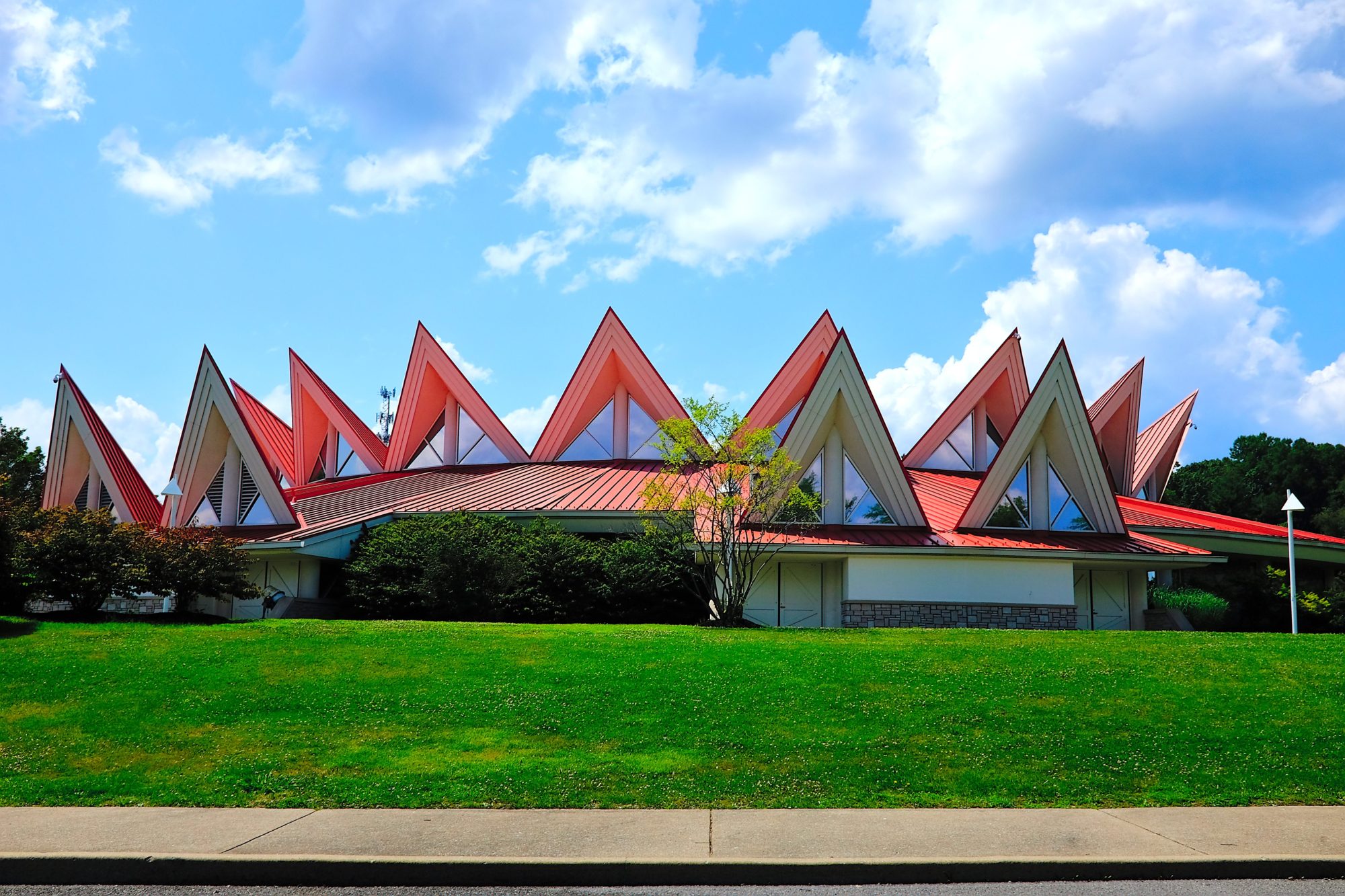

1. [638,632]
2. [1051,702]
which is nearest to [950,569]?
[638,632]

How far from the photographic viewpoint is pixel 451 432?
36500 mm

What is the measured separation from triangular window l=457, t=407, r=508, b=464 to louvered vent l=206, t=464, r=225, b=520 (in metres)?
8.54

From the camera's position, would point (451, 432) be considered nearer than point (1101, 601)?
No

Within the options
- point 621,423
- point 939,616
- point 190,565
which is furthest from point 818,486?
point 190,565

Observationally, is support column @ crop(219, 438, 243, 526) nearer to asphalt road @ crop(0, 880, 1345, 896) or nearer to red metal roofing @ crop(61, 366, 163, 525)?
red metal roofing @ crop(61, 366, 163, 525)

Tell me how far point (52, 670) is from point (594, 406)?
2247cm

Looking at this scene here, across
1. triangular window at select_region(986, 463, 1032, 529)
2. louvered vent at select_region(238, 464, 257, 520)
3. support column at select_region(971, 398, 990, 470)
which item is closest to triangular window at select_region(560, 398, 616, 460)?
louvered vent at select_region(238, 464, 257, 520)

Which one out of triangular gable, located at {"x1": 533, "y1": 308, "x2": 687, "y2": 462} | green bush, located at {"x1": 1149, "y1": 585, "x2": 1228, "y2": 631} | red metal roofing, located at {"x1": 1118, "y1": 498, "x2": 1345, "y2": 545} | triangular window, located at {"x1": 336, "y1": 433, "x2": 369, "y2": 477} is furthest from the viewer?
triangular window, located at {"x1": 336, "y1": 433, "x2": 369, "y2": 477}

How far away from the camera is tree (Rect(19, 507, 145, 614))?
1939cm

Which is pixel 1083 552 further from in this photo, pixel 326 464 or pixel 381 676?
pixel 326 464

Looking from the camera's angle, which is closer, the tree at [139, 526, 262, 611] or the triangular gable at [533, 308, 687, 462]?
the tree at [139, 526, 262, 611]

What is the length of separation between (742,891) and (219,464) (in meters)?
27.0

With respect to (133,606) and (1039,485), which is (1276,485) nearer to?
(1039,485)

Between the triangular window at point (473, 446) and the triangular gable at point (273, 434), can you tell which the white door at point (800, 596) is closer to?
the triangular window at point (473, 446)
